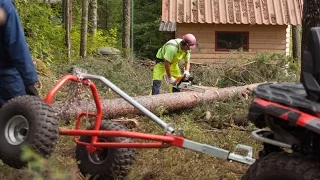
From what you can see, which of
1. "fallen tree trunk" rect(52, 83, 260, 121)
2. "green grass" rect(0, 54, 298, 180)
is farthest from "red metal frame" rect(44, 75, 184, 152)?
"fallen tree trunk" rect(52, 83, 260, 121)

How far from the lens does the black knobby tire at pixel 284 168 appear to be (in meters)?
3.44

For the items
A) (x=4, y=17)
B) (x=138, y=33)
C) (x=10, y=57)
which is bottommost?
(x=138, y=33)

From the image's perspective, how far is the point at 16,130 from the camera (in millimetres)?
4695

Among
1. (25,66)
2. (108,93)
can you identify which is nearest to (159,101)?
(108,93)

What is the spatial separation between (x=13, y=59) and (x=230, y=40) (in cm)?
1864

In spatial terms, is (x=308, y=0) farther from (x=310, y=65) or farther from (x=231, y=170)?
(x=310, y=65)

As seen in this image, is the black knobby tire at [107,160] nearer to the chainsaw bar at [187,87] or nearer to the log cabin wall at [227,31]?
the chainsaw bar at [187,87]

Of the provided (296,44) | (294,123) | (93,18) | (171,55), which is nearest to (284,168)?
(294,123)

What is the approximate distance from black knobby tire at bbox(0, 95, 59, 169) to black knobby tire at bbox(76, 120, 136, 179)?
83cm

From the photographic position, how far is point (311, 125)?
329 cm

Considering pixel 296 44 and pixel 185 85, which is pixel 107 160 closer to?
pixel 185 85

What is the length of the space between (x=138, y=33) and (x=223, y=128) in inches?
1211

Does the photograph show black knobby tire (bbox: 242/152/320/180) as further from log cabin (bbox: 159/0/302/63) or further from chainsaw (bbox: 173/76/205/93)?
log cabin (bbox: 159/0/302/63)

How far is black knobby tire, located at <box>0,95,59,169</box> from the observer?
4.33 meters
